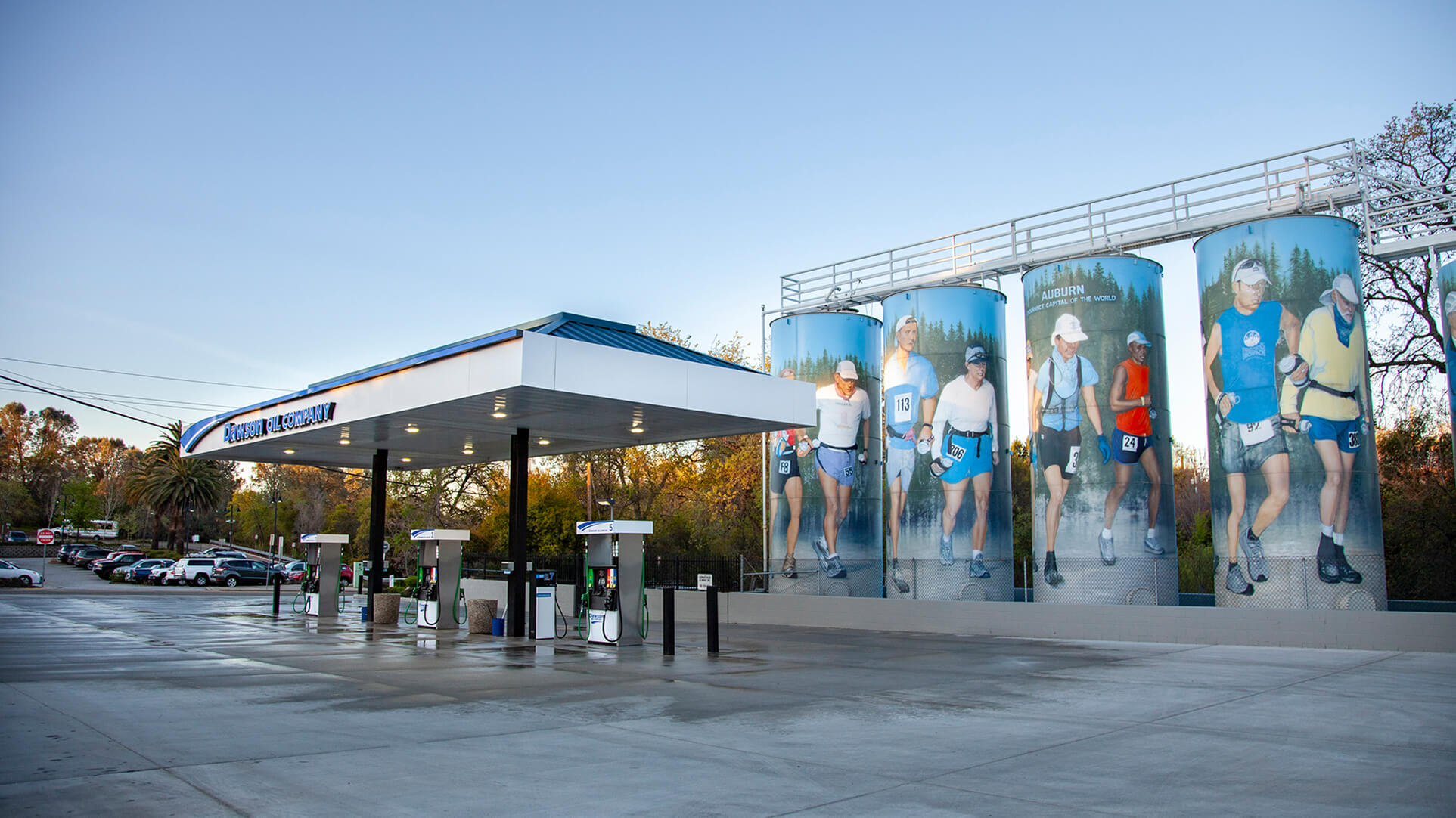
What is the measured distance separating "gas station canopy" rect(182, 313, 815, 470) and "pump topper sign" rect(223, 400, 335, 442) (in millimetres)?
39

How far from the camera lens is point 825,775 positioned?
763cm

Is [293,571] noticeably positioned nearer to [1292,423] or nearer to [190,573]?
[190,573]

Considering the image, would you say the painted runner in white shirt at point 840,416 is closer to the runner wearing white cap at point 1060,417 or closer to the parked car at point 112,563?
the runner wearing white cap at point 1060,417

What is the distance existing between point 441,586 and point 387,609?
8.64ft

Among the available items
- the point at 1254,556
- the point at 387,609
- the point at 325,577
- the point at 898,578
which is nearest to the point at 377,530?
the point at 325,577

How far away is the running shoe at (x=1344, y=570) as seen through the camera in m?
20.4

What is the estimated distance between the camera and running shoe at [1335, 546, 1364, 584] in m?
20.4

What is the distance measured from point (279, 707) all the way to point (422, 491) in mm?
43962

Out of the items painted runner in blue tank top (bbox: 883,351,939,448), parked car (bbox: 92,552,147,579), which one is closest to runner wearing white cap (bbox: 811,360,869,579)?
Result: painted runner in blue tank top (bbox: 883,351,939,448)

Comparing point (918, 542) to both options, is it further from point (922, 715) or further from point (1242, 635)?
point (922, 715)

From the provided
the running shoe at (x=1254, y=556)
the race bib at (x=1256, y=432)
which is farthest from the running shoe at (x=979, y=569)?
the race bib at (x=1256, y=432)

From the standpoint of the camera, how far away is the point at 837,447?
30219mm

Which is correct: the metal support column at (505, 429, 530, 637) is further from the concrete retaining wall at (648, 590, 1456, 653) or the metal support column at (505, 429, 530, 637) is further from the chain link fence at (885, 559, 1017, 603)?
the chain link fence at (885, 559, 1017, 603)

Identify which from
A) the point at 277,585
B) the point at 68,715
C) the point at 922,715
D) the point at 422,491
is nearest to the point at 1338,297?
the point at 922,715
